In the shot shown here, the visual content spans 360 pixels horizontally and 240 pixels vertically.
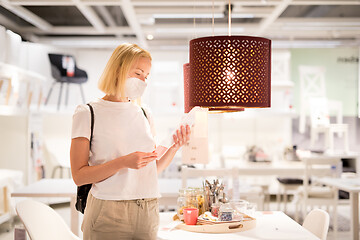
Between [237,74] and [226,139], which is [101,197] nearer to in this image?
[237,74]

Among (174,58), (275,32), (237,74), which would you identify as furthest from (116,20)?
(237,74)

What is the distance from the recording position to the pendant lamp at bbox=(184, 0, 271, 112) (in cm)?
159

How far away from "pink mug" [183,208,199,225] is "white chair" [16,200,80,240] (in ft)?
2.13

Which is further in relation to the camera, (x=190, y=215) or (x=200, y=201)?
(x=200, y=201)

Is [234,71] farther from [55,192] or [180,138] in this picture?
[55,192]

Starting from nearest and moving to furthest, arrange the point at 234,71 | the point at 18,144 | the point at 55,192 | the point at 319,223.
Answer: the point at 234,71, the point at 319,223, the point at 55,192, the point at 18,144

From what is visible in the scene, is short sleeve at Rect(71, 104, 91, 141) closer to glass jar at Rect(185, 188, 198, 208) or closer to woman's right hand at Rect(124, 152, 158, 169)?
woman's right hand at Rect(124, 152, 158, 169)

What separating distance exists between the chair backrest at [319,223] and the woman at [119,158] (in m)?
1.12

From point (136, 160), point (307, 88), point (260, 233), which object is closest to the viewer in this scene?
point (136, 160)

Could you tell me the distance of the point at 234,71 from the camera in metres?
1.60

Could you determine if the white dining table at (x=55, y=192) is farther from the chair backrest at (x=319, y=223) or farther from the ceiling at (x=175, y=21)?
the ceiling at (x=175, y=21)

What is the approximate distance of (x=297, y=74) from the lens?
27.3 feet

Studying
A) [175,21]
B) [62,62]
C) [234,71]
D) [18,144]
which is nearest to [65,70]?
[62,62]

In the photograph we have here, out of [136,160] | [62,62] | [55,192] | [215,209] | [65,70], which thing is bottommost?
[55,192]
